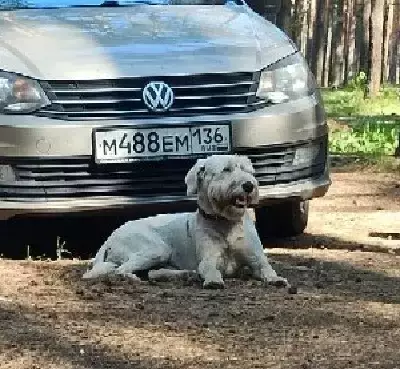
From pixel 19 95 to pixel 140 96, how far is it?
2.07ft

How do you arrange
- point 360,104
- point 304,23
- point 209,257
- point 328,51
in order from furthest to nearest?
point 328,51
point 304,23
point 360,104
point 209,257

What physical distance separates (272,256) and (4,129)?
1538 millimetres

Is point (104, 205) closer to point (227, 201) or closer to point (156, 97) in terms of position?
point (156, 97)

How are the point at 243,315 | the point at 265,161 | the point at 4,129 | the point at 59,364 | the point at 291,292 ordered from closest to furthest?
the point at 59,364 → the point at 243,315 → the point at 291,292 → the point at 4,129 → the point at 265,161

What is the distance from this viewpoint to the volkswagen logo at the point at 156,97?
269 inches

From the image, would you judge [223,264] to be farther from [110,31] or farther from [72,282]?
[110,31]

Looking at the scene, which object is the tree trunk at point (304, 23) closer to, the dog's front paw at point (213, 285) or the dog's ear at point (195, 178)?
the dog's ear at point (195, 178)

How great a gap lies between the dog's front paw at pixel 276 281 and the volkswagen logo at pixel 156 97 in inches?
55.5

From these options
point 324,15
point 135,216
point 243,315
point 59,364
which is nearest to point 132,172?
point 135,216

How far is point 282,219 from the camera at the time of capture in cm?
794

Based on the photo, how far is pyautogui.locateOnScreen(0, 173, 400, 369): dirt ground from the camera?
4223 millimetres

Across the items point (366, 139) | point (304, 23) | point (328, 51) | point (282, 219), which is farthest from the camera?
point (328, 51)

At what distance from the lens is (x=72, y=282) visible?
5809 mm

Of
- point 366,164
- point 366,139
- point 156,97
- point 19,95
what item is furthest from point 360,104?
point 19,95
